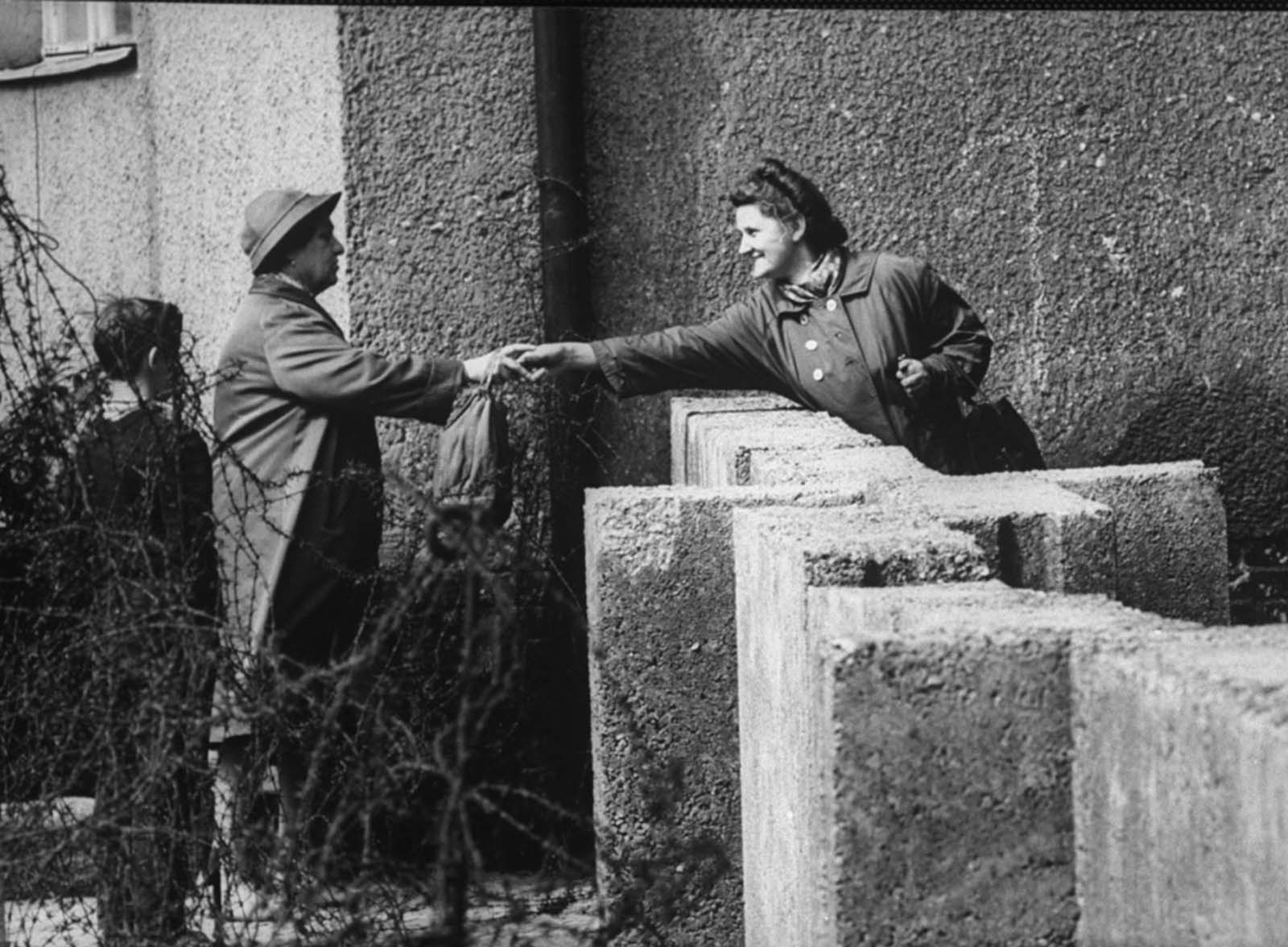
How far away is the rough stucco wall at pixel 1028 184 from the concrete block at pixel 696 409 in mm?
161

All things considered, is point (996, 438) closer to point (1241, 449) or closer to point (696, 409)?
point (696, 409)

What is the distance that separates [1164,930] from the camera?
2.64m

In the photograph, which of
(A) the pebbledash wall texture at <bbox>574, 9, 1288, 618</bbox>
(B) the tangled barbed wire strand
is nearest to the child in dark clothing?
(B) the tangled barbed wire strand

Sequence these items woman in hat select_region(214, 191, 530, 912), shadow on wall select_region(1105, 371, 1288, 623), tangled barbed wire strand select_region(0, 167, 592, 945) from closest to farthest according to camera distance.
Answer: tangled barbed wire strand select_region(0, 167, 592, 945) < woman in hat select_region(214, 191, 530, 912) < shadow on wall select_region(1105, 371, 1288, 623)

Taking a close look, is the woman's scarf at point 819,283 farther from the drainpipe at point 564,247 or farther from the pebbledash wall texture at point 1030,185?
the pebbledash wall texture at point 1030,185

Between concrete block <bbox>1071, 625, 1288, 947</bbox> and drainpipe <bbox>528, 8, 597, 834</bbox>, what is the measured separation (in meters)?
4.15

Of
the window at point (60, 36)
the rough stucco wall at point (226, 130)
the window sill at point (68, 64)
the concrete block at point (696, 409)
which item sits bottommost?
the concrete block at point (696, 409)

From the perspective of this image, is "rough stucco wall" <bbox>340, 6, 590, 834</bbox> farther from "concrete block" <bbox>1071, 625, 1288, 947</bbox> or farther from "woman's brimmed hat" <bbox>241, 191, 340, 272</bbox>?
"concrete block" <bbox>1071, 625, 1288, 947</bbox>

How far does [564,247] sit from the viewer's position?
7.41 meters

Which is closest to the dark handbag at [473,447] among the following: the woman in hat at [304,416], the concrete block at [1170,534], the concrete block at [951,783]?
the woman in hat at [304,416]

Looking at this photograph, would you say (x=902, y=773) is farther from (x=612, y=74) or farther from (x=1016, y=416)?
(x=612, y=74)

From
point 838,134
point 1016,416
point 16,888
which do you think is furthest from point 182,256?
point 16,888

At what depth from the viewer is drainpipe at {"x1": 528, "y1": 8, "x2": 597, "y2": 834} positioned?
7051 mm

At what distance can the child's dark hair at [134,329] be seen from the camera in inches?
206
